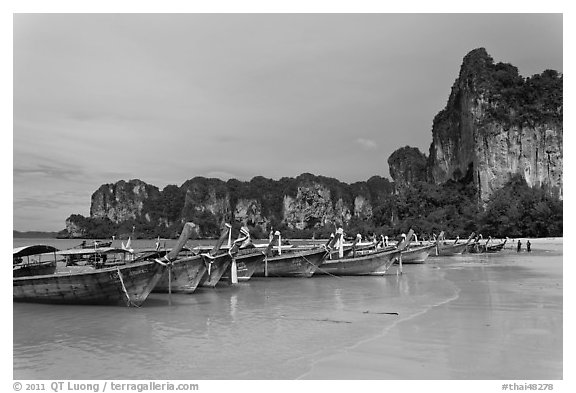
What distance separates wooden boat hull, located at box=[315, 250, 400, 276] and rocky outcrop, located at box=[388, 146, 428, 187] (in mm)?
81252

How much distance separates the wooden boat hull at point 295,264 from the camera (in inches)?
783

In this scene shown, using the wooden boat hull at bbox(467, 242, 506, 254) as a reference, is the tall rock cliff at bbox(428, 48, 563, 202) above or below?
above

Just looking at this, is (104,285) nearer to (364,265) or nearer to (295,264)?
(295,264)

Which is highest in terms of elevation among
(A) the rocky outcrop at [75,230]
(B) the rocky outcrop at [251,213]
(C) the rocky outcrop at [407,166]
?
(C) the rocky outcrop at [407,166]

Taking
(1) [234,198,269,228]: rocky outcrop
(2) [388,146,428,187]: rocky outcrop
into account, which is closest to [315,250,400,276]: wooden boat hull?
(2) [388,146,428,187]: rocky outcrop

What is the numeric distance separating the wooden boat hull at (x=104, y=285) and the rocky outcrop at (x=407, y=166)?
299 feet

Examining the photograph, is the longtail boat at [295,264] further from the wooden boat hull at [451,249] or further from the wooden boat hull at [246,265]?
the wooden boat hull at [451,249]

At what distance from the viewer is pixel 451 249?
3678 centimetres

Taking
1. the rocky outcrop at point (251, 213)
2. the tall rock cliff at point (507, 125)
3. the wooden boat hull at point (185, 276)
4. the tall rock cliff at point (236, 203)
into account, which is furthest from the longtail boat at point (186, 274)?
the rocky outcrop at point (251, 213)

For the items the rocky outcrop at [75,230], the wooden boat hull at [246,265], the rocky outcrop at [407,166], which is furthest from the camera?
the rocky outcrop at [75,230]

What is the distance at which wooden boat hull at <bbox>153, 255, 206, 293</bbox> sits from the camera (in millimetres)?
14547

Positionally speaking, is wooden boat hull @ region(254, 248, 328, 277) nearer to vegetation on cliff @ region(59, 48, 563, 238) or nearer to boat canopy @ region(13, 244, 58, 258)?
vegetation on cliff @ region(59, 48, 563, 238)
